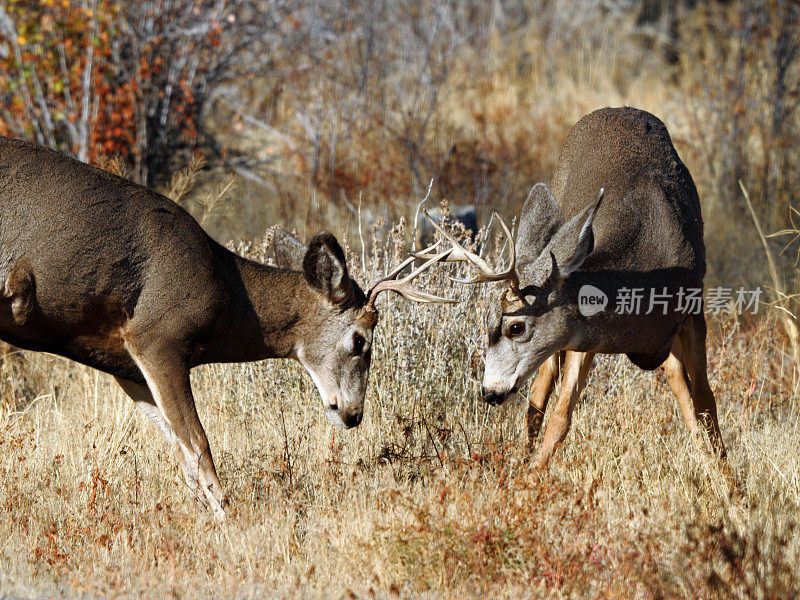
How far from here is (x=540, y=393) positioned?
6418mm

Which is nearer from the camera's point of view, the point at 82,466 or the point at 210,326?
the point at 210,326

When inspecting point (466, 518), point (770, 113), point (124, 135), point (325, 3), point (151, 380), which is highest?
point (325, 3)

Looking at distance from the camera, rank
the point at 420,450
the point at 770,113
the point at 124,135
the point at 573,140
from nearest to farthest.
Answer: the point at 420,450, the point at 573,140, the point at 124,135, the point at 770,113

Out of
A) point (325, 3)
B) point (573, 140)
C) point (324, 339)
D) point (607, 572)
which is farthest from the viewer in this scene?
point (325, 3)

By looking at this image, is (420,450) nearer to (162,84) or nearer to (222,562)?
(222,562)

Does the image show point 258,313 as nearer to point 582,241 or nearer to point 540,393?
point 582,241

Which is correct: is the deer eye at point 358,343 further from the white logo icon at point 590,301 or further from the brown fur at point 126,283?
the white logo icon at point 590,301

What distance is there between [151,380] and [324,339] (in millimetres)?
998

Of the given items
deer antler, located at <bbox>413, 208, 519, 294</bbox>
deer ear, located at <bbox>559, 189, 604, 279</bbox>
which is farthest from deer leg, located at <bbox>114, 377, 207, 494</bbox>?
deer ear, located at <bbox>559, 189, 604, 279</bbox>

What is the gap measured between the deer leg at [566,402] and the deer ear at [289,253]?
1712 millimetres

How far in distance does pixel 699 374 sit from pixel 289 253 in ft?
8.31

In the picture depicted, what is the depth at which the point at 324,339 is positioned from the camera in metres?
5.46

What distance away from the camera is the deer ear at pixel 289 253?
5793 millimetres

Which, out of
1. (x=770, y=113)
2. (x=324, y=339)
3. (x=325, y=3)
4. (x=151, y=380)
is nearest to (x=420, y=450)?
(x=324, y=339)
